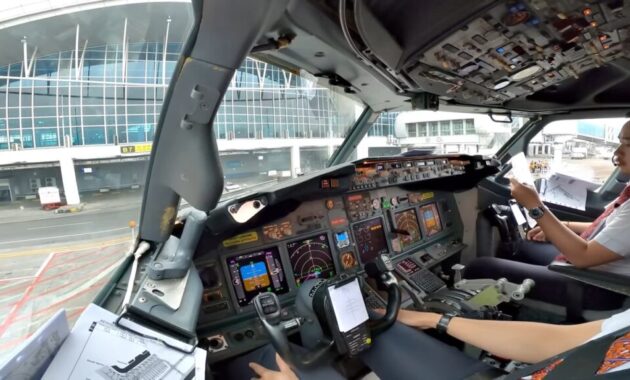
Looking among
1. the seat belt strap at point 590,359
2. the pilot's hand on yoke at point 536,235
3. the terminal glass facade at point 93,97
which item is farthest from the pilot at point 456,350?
the pilot's hand on yoke at point 536,235

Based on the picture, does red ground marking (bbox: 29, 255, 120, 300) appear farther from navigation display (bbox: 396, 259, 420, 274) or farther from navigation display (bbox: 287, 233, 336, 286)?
navigation display (bbox: 396, 259, 420, 274)

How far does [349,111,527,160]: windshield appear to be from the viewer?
9.64 ft

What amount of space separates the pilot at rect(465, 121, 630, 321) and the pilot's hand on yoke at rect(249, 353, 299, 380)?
4.69 ft

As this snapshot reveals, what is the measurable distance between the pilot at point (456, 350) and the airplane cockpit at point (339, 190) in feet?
0.20

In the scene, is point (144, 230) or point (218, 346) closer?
point (144, 230)

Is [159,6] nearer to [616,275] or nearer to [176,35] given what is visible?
[176,35]

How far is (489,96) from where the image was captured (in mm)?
2477

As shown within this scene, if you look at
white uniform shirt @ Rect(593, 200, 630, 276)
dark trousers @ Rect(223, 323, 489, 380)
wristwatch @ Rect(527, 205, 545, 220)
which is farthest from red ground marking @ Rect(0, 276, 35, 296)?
white uniform shirt @ Rect(593, 200, 630, 276)

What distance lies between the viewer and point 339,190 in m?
1.98

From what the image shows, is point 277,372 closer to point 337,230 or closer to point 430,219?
point 337,230

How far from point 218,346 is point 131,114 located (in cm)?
96

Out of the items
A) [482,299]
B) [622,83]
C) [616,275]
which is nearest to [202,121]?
[482,299]

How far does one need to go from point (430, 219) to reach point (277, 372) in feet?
6.20

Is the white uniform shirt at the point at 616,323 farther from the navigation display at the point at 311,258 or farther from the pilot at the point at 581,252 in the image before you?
the navigation display at the point at 311,258
